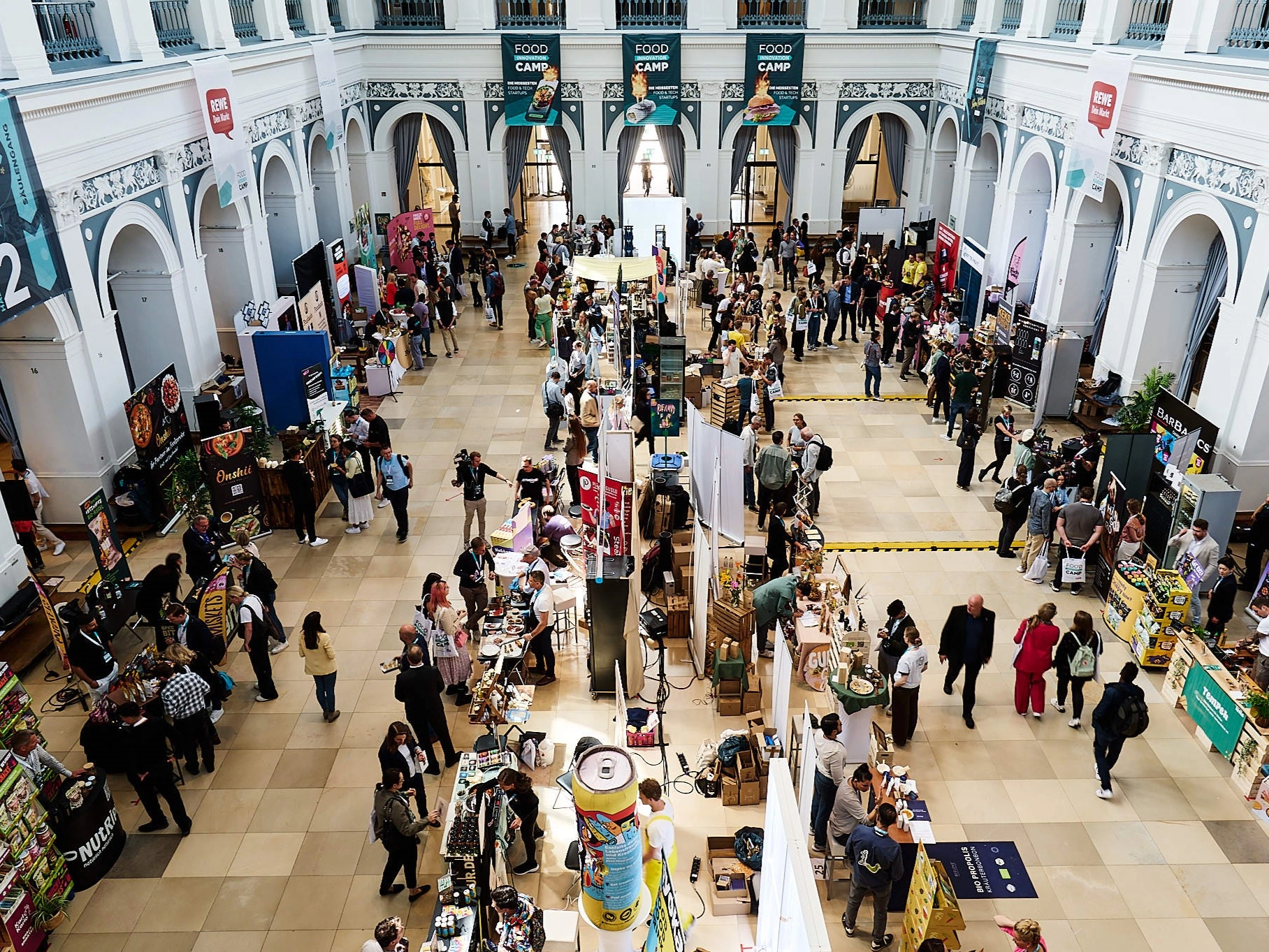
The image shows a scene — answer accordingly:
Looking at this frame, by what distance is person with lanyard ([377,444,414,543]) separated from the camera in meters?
11.7

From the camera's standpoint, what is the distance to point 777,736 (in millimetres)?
8094

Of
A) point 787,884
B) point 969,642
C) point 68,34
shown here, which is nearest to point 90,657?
point 787,884

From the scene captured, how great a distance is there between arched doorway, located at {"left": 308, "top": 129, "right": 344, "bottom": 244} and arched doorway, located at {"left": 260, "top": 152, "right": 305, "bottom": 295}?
158cm

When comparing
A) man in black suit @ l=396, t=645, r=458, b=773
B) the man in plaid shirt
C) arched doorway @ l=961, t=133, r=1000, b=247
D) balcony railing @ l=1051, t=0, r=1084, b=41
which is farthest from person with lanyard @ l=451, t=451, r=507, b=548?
arched doorway @ l=961, t=133, r=1000, b=247

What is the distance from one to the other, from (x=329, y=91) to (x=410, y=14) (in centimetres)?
519

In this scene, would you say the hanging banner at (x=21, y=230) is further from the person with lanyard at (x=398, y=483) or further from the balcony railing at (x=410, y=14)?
the balcony railing at (x=410, y=14)

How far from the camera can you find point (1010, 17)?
62.2ft

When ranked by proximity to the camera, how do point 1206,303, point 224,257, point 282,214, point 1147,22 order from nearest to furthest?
point 1206,303, point 1147,22, point 224,257, point 282,214

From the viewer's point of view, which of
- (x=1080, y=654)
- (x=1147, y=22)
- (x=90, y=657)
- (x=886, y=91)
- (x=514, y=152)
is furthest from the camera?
(x=514, y=152)

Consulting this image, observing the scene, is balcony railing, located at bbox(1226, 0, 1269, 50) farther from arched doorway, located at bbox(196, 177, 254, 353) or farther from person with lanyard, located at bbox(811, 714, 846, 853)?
arched doorway, located at bbox(196, 177, 254, 353)

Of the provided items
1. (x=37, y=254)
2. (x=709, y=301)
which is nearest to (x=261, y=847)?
(x=37, y=254)

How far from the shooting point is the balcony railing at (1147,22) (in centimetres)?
1340

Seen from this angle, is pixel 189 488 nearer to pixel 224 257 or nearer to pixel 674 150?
pixel 224 257

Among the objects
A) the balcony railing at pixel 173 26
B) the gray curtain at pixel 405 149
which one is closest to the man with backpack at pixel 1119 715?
the balcony railing at pixel 173 26
